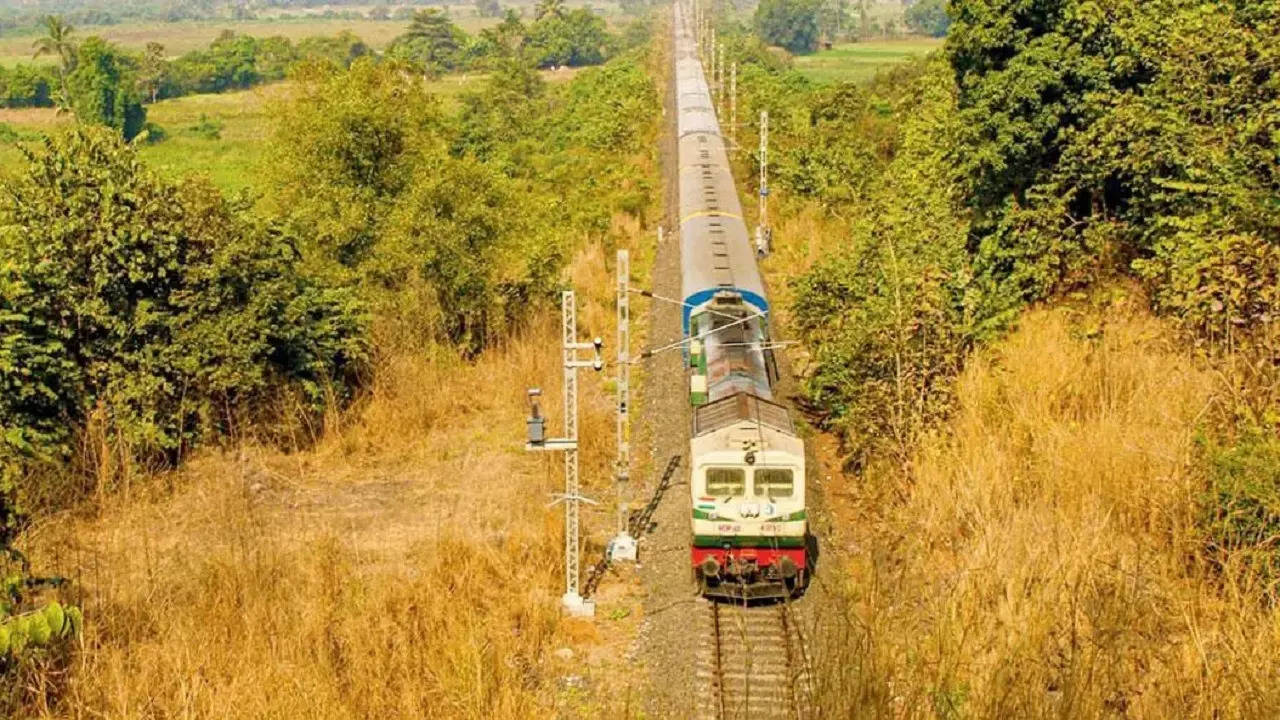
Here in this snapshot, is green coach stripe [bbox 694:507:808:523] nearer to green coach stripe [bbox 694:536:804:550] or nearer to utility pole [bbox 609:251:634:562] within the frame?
green coach stripe [bbox 694:536:804:550]

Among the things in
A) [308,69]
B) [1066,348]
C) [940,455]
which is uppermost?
[308,69]

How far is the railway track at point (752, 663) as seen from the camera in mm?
12898

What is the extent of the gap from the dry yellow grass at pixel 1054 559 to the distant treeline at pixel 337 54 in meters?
92.8

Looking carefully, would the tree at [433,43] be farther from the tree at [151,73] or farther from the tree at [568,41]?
the tree at [151,73]

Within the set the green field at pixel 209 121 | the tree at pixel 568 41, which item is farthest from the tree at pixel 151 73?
the tree at pixel 568 41

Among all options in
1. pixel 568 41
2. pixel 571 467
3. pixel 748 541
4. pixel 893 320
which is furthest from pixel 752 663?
pixel 568 41

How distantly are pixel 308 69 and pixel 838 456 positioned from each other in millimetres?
18550

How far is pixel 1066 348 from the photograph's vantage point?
727 inches

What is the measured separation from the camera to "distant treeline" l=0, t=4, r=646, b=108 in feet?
338

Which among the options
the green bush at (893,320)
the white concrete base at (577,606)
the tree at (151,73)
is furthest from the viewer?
the tree at (151,73)

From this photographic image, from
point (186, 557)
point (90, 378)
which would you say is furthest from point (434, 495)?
point (90, 378)

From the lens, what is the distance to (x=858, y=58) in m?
139

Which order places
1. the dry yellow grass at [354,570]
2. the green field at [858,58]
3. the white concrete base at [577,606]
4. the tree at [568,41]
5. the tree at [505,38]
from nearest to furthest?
the dry yellow grass at [354,570] < the white concrete base at [577,606] < the tree at [505,38] < the green field at [858,58] < the tree at [568,41]

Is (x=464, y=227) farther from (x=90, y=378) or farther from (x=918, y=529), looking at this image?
(x=918, y=529)
